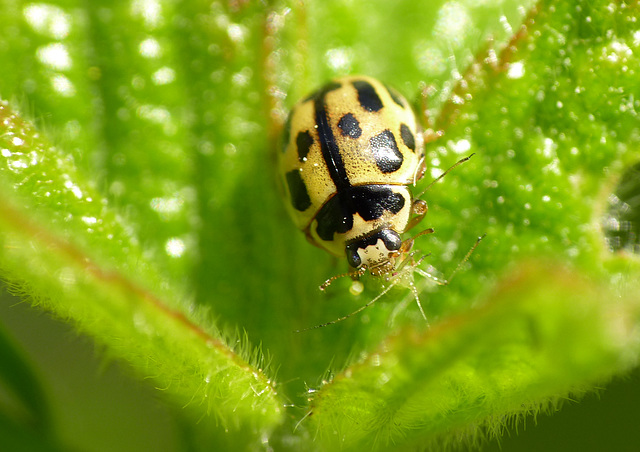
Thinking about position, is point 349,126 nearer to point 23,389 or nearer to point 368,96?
point 368,96

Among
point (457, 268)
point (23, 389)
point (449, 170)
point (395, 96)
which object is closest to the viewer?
point (457, 268)

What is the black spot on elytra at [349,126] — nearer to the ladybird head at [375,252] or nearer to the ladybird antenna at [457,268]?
the ladybird head at [375,252]

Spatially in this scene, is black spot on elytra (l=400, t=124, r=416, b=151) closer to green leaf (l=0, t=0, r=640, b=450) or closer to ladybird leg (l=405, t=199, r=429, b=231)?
green leaf (l=0, t=0, r=640, b=450)

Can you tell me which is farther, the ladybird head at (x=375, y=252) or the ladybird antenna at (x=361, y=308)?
the ladybird head at (x=375, y=252)

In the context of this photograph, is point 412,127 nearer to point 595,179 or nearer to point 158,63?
point 595,179

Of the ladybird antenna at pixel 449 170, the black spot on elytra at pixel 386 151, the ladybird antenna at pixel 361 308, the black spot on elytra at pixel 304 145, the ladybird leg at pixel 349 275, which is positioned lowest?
the ladybird antenna at pixel 361 308

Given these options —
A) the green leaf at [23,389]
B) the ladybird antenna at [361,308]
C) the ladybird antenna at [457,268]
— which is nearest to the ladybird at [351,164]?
the ladybird antenna at [361,308]

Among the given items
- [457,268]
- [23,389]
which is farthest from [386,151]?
[23,389]

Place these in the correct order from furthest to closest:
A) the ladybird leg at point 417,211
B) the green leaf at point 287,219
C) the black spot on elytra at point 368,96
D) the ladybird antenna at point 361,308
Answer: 1. the black spot on elytra at point 368,96
2. the ladybird leg at point 417,211
3. the ladybird antenna at point 361,308
4. the green leaf at point 287,219
